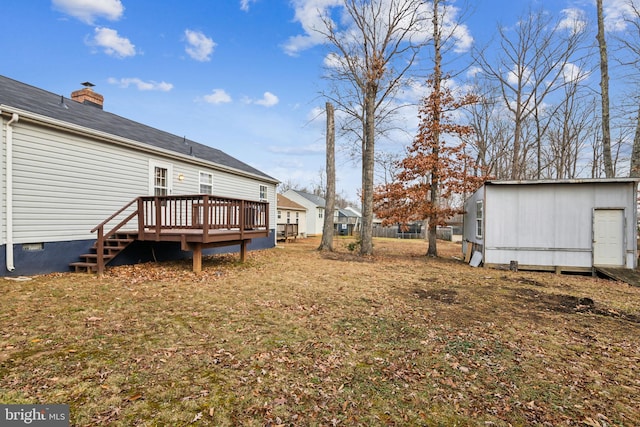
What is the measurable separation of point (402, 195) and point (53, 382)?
1283 centimetres

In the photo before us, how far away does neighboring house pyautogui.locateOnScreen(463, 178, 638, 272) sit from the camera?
9.51 m

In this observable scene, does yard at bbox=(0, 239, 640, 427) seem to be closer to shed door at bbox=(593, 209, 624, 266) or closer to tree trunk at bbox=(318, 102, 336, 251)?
shed door at bbox=(593, 209, 624, 266)

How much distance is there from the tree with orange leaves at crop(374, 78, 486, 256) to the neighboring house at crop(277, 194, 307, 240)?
972 cm

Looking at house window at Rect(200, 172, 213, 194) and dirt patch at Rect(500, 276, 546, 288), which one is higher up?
house window at Rect(200, 172, 213, 194)

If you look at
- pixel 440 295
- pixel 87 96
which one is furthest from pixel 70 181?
pixel 440 295

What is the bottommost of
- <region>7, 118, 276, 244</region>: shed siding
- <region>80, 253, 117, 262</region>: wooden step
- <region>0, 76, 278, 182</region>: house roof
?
<region>80, 253, 117, 262</region>: wooden step

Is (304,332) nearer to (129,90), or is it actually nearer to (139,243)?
(139,243)

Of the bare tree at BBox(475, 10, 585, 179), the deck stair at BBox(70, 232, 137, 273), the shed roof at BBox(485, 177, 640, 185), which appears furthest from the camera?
the bare tree at BBox(475, 10, 585, 179)

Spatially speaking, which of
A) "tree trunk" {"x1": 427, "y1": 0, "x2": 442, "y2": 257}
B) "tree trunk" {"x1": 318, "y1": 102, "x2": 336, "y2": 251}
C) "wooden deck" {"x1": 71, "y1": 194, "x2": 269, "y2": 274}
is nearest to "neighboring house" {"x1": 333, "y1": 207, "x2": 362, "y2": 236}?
"tree trunk" {"x1": 318, "y1": 102, "x2": 336, "y2": 251}

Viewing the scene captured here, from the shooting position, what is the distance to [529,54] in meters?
18.5

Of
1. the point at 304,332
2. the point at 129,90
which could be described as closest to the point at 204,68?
the point at 129,90

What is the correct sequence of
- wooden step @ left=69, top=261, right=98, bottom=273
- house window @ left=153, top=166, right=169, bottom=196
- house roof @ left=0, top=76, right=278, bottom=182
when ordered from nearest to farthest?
house roof @ left=0, top=76, right=278, bottom=182, wooden step @ left=69, top=261, right=98, bottom=273, house window @ left=153, top=166, right=169, bottom=196

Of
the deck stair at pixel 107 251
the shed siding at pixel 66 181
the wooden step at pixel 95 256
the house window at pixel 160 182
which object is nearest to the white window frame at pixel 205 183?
the house window at pixel 160 182

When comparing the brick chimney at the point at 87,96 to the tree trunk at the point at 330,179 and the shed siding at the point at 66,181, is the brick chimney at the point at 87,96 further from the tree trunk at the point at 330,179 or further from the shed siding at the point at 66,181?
the tree trunk at the point at 330,179
